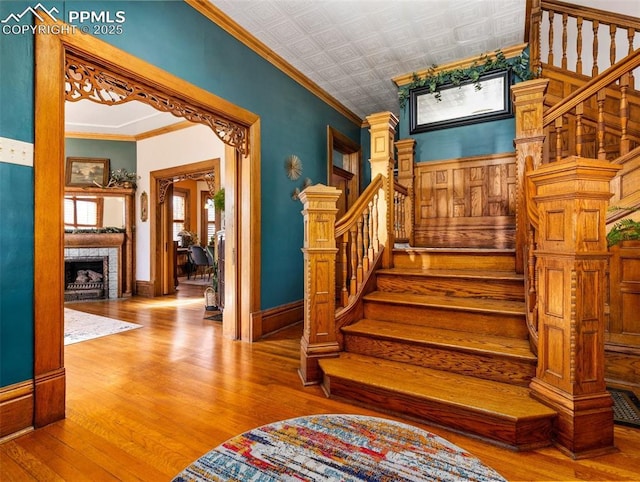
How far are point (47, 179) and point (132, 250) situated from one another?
480 cm

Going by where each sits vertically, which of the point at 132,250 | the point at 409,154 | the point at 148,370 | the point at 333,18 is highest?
the point at 333,18

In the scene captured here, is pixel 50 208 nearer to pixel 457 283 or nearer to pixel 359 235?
pixel 359 235

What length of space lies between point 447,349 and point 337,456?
1.04 meters

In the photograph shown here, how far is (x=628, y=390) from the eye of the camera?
2.09 m

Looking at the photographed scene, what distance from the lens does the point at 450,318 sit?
2.41 meters

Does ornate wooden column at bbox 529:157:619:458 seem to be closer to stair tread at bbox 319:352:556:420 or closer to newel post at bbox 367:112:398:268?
stair tread at bbox 319:352:556:420

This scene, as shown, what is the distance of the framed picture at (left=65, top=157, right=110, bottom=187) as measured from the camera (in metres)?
5.91

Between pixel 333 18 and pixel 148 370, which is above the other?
pixel 333 18

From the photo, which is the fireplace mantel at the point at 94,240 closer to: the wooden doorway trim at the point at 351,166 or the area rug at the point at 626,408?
the wooden doorway trim at the point at 351,166

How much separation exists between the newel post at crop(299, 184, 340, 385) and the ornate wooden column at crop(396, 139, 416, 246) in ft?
8.18

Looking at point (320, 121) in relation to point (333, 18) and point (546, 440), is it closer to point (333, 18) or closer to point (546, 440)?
point (333, 18)

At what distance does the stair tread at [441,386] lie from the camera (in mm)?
1648

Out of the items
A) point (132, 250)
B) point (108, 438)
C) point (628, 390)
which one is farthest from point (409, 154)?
point (132, 250)

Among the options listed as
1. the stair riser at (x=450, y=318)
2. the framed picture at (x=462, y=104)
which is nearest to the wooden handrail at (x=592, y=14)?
the framed picture at (x=462, y=104)
